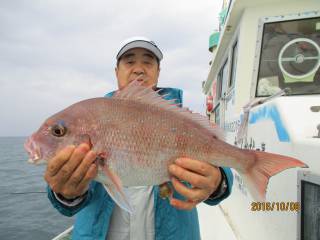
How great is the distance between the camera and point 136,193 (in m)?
2.38

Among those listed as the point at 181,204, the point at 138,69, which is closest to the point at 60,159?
the point at 181,204

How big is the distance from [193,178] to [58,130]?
2.76ft

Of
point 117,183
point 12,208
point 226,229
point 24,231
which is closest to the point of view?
point 117,183

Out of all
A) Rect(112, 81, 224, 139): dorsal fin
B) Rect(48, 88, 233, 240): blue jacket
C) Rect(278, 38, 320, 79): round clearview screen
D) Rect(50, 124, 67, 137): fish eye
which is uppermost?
Rect(278, 38, 320, 79): round clearview screen

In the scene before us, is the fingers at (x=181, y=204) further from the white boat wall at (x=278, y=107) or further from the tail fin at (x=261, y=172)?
the white boat wall at (x=278, y=107)

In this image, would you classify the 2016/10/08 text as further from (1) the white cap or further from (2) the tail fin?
(1) the white cap

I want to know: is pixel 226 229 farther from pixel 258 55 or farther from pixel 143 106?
pixel 143 106

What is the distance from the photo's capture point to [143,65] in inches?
104

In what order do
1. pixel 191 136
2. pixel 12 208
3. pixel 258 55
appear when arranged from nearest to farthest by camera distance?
pixel 191 136, pixel 258 55, pixel 12 208

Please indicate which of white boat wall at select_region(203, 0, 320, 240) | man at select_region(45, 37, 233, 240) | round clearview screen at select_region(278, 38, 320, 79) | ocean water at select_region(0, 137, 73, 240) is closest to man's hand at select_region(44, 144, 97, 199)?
man at select_region(45, 37, 233, 240)

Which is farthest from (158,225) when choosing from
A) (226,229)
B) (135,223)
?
(226,229)

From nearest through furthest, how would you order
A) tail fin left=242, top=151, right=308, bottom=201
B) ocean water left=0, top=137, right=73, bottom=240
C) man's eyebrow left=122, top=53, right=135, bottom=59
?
tail fin left=242, top=151, right=308, bottom=201, man's eyebrow left=122, top=53, right=135, bottom=59, ocean water left=0, top=137, right=73, bottom=240

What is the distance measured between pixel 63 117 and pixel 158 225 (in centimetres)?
98

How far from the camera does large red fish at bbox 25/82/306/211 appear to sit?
6.04ft
